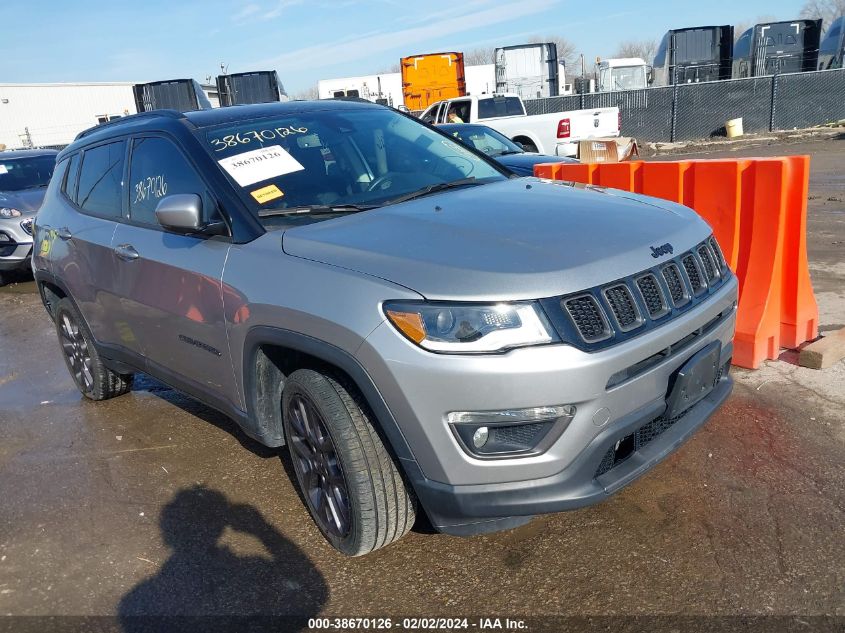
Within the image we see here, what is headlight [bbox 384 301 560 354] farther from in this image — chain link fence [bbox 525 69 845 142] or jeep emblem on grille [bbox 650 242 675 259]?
chain link fence [bbox 525 69 845 142]

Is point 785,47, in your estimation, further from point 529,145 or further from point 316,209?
point 316,209

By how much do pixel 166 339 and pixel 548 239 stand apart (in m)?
2.04

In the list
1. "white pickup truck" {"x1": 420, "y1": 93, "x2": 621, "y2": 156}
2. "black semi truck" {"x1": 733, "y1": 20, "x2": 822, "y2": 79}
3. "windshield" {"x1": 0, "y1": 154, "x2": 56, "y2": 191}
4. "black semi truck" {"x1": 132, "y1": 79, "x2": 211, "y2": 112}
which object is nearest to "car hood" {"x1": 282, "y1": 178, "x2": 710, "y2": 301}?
"windshield" {"x1": 0, "y1": 154, "x2": 56, "y2": 191}

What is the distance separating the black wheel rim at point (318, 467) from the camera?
9.21 ft

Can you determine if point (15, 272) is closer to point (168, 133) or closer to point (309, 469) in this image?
point (168, 133)

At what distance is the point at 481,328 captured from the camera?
230cm

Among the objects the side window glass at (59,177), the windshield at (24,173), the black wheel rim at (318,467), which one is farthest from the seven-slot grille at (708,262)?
the windshield at (24,173)

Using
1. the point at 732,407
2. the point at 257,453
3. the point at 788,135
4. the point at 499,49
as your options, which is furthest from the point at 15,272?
the point at 788,135

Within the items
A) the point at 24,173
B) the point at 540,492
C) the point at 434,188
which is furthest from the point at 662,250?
the point at 24,173

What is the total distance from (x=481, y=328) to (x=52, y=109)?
166ft

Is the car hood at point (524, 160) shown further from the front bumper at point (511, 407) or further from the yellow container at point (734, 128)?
the yellow container at point (734, 128)

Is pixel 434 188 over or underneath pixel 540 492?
over

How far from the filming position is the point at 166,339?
3.59m

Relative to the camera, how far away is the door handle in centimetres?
366
